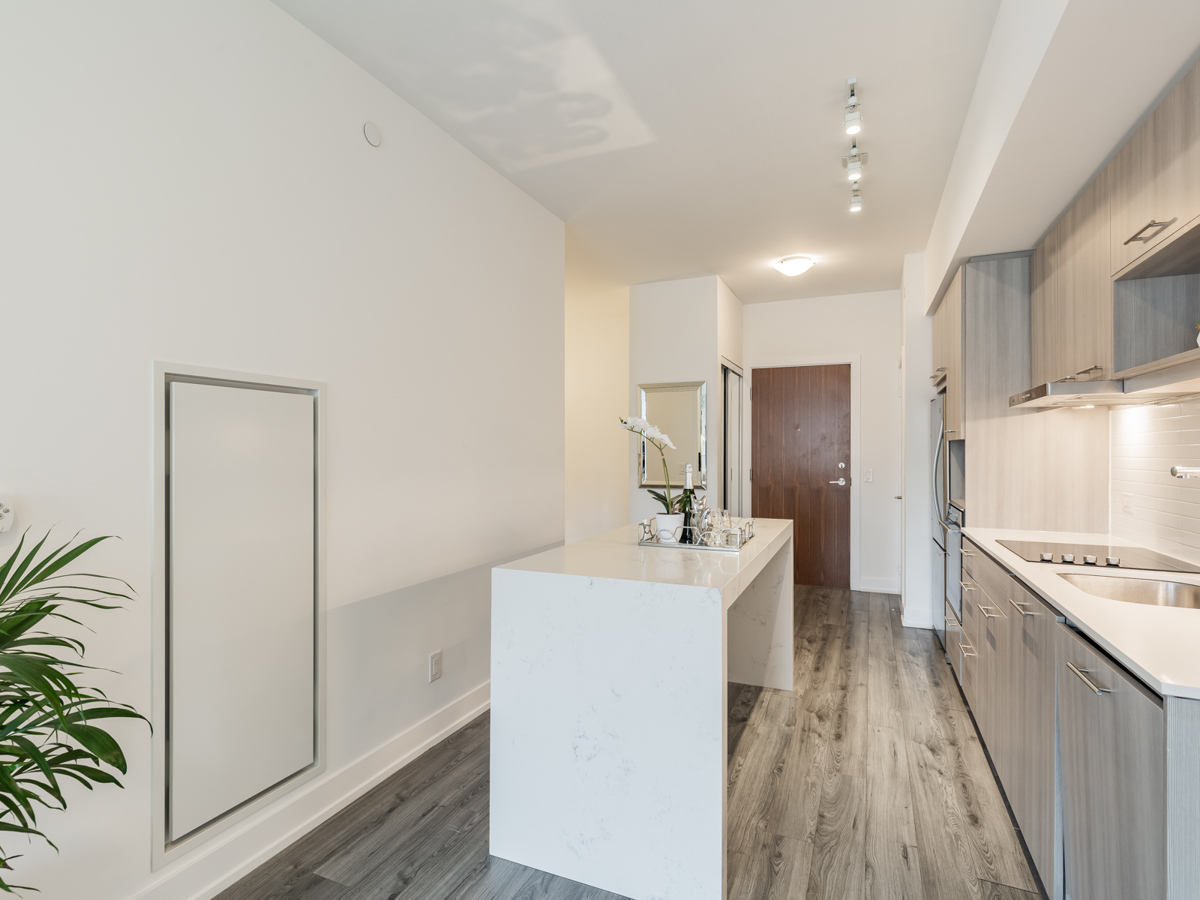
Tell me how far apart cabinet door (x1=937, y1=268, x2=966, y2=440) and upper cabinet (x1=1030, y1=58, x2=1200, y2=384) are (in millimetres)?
522

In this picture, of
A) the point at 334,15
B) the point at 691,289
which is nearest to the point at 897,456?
the point at 691,289

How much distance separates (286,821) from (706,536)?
5.55ft

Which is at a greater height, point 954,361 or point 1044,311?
point 1044,311

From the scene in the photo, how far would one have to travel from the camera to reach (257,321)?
1963 mm

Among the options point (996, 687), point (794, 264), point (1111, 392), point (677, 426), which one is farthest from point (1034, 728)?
point (677, 426)

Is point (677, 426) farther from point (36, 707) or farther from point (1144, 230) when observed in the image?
point (36, 707)

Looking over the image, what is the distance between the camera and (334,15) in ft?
6.84

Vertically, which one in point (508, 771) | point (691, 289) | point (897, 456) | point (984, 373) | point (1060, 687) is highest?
point (691, 289)

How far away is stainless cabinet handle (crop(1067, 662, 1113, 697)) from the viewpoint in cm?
136

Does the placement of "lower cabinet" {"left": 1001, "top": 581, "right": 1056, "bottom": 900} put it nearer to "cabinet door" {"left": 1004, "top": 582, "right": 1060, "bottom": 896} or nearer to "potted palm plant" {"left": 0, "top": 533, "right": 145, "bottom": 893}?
"cabinet door" {"left": 1004, "top": 582, "right": 1060, "bottom": 896}

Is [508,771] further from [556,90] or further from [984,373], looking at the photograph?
[984,373]

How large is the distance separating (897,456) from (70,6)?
5.72m

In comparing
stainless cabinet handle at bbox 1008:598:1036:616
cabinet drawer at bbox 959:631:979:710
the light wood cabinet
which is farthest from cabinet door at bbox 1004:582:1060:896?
the light wood cabinet

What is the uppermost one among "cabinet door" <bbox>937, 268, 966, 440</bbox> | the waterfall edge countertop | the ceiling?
the ceiling
